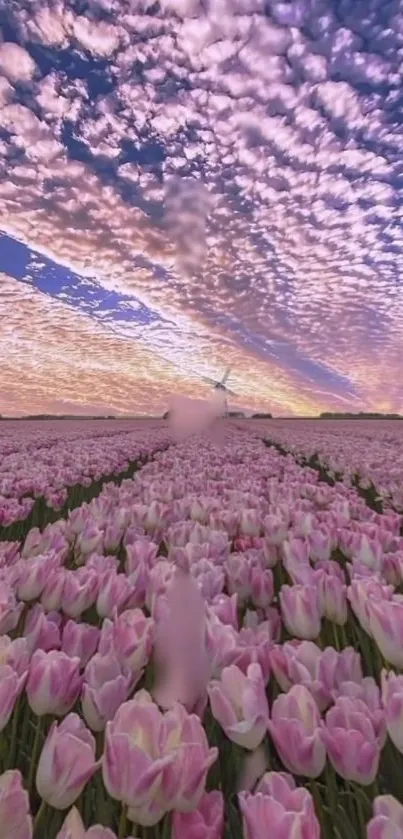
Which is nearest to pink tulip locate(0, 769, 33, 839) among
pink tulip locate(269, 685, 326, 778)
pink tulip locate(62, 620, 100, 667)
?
pink tulip locate(269, 685, 326, 778)

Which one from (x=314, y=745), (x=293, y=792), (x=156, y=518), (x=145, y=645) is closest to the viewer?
(x=293, y=792)

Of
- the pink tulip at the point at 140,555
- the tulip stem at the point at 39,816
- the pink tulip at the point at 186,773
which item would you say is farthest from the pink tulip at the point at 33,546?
the pink tulip at the point at 186,773

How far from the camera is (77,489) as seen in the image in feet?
25.8

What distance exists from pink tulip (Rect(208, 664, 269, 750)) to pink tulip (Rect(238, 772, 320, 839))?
0.21m

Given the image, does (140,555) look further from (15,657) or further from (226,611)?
(15,657)

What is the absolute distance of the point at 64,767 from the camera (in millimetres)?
1195

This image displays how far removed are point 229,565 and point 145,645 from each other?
33.6 inches

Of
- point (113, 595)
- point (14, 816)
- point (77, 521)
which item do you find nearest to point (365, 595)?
point (113, 595)

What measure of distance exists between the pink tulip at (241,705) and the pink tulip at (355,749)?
5.4 inches

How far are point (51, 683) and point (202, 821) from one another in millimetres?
550

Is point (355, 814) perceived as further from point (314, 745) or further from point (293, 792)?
point (293, 792)

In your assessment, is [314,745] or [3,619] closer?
[314,745]

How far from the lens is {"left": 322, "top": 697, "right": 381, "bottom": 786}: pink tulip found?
1238 millimetres

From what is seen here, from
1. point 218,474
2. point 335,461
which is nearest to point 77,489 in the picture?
point 218,474
